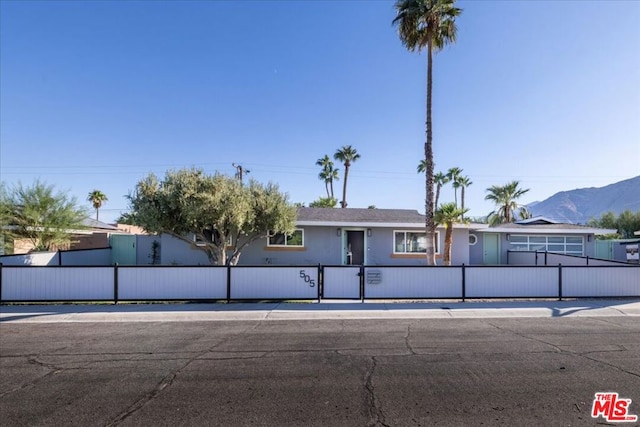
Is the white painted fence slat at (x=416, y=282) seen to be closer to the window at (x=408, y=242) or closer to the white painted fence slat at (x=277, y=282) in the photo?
the white painted fence slat at (x=277, y=282)

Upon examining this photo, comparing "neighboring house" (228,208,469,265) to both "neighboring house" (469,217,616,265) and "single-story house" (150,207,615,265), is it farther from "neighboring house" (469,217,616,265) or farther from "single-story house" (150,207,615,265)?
"neighboring house" (469,217,616,265)

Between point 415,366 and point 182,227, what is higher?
point 182,227

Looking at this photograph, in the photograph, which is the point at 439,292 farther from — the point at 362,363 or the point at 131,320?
the point at 131,320

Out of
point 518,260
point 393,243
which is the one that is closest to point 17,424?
point 393,243

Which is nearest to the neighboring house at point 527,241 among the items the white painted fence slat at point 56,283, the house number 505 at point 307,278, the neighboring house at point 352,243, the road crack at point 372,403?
the neighboring house at point 352,243

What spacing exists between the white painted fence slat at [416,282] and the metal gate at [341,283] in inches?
18.1

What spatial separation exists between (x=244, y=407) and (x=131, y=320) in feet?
20.2

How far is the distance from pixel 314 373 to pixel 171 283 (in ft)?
23.6

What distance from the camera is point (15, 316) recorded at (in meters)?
9.01

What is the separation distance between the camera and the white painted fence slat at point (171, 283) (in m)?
10.6

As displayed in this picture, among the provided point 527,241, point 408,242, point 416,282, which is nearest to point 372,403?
point 416,282

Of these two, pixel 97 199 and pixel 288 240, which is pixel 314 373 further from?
pixel 97 199

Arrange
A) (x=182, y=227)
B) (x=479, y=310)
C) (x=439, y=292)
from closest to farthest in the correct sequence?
1. (x=479, y=310)
2. (x=439, y=292)
3. (x=182, y=227)

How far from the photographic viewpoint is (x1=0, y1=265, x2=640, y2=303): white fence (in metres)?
10.4
